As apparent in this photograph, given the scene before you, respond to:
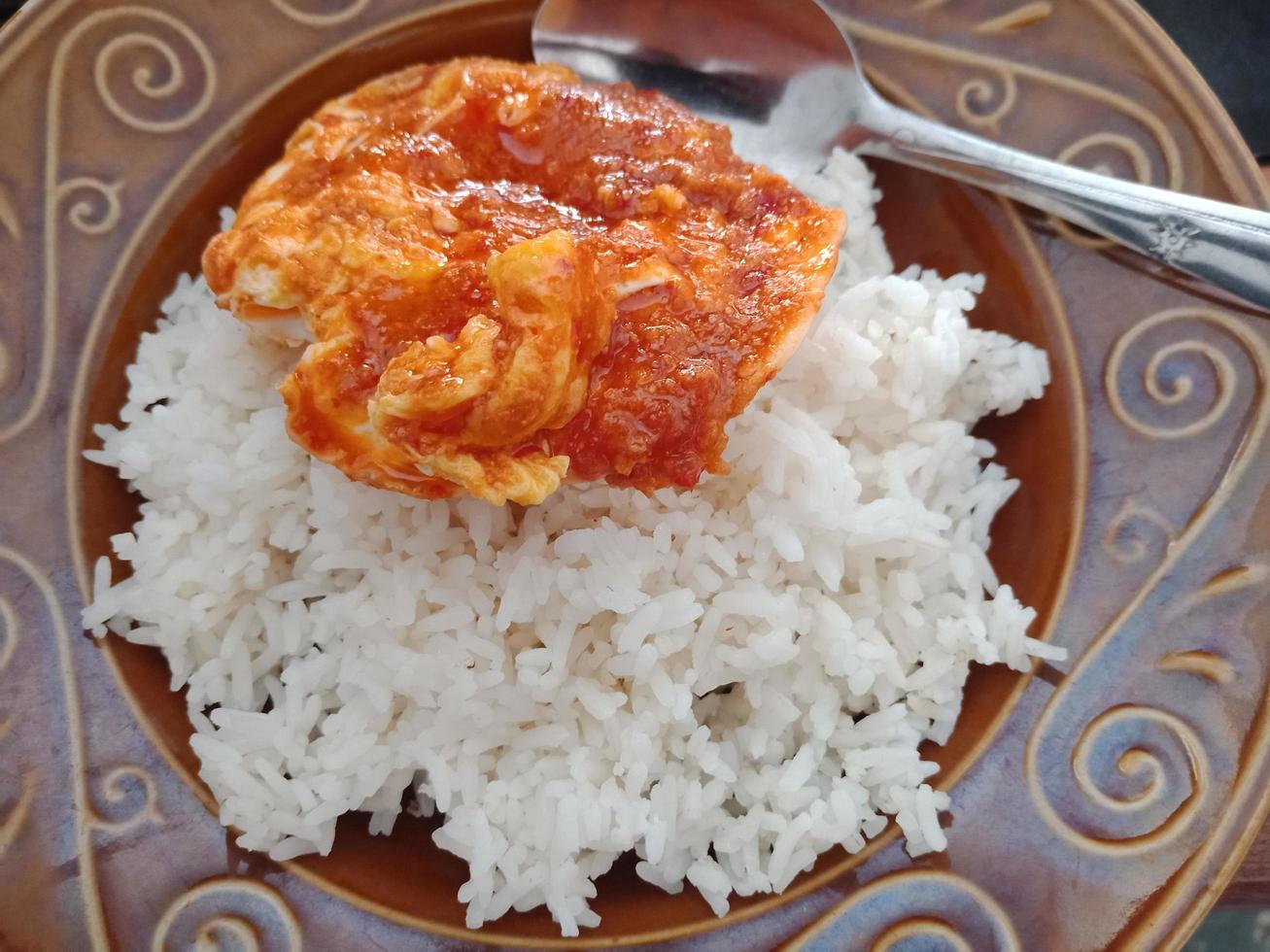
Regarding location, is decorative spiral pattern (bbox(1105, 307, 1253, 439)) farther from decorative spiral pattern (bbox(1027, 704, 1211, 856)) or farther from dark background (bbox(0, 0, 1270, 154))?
dark background (bbox(0, 0, 1270, 154))

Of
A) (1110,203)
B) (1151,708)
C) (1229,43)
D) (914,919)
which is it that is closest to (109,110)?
(1110,203)

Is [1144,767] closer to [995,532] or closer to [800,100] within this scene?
[995,532]

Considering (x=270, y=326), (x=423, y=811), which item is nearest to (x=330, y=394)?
(x=270, y=326)

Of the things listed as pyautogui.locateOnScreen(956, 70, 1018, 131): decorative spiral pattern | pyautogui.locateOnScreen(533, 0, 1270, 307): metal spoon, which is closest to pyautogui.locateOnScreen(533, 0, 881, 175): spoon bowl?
pyautogui.locateOnScreen(533, 0, 1270, 307): metal spoon

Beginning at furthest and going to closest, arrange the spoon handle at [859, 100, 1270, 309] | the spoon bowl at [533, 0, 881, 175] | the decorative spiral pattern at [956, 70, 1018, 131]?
the spoon bowl at [533, 0, 881, 175] < the decorative spiral pattern at [956, 70, 1018, 131] < the spoon handle at [859, 100, 1270, 309]

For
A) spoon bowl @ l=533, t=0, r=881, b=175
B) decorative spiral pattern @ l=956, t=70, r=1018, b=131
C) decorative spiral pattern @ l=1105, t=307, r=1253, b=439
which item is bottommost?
decorative spiral pattern @ l=1105, t=307, r=1253, b=439

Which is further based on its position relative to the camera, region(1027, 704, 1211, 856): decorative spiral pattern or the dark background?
the dark background
